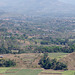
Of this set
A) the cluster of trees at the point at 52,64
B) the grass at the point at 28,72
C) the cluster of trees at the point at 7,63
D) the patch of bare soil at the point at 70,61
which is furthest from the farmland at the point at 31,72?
the cluster of trees at the point at 7,63

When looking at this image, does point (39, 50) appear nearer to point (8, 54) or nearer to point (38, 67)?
point (8, 54)

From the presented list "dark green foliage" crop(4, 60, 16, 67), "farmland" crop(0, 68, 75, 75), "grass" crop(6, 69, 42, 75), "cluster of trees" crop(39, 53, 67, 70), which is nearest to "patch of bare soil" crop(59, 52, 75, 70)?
"cluster of trees" crop(39, 53, 67, 70)

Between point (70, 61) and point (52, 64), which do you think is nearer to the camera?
point (52, 64)

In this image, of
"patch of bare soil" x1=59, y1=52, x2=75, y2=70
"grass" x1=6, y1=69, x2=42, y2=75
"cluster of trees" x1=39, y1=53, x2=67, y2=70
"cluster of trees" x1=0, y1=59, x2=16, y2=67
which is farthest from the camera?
"cluster of trees" x1=0, y1=59, x2=16, y2=67

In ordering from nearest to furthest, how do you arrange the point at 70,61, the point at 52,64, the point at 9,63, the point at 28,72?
the point at 28,72 < the point at 52,64 < the point at 70,61 < the point at 9,63

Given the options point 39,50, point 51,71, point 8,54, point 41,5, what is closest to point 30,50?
point 39,50

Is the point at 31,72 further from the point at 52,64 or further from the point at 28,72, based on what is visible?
the point at 52,64

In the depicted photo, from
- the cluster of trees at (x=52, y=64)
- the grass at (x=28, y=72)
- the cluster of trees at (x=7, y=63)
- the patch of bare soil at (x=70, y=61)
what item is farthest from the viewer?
the cluster of trees at (x=7, y=63)

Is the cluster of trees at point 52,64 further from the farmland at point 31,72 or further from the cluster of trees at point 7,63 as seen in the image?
the cluster of trees at point 7,63

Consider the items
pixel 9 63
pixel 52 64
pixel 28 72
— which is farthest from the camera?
pixel 9 63

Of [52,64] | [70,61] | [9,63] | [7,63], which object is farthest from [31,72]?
[70,61]

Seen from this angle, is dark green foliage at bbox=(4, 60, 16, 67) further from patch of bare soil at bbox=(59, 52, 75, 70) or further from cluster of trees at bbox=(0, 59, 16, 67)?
patch of bare soil at bbox=(59, 52, 75, 70)

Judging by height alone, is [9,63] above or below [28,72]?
above
